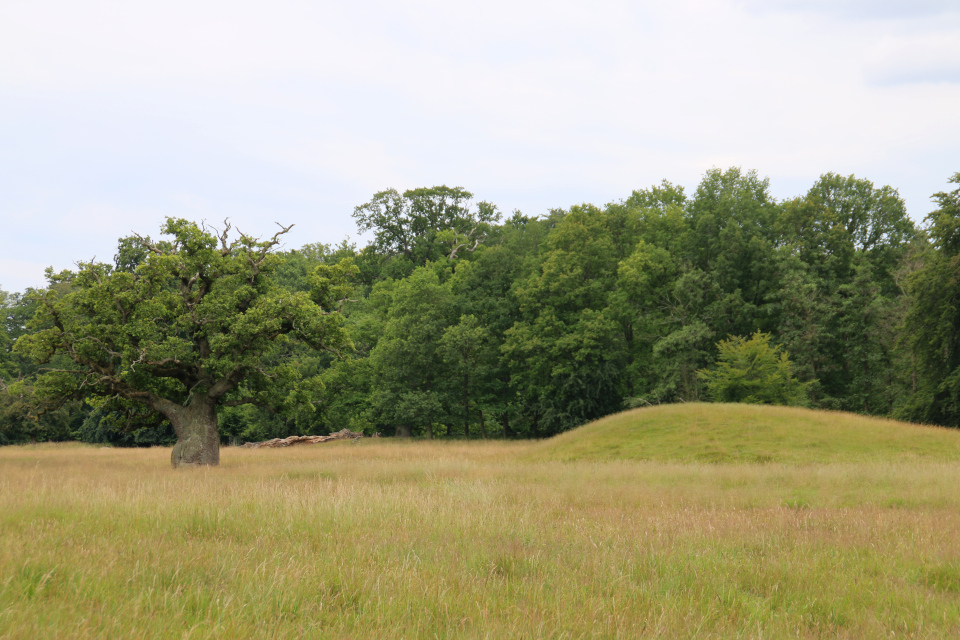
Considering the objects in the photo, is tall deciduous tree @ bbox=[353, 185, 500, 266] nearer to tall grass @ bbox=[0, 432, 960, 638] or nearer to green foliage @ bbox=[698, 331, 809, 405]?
green foliage @ bbox=[698, 331, 809, 405]

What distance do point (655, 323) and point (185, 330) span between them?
105 feet

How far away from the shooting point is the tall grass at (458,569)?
13.4ft

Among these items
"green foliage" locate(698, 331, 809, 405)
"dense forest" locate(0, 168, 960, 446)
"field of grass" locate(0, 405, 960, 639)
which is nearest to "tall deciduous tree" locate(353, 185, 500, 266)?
"dense forest" locate(0, 168, 960, 446)

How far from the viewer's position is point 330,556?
5727mm

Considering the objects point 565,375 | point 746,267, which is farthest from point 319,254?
point 746,267

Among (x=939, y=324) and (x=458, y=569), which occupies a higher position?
(x=939, y=324)

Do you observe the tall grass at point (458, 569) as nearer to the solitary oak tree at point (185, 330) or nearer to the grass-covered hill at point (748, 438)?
the solitary oak tree at point (185, 330)

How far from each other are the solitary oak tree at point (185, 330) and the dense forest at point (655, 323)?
48.5 feet

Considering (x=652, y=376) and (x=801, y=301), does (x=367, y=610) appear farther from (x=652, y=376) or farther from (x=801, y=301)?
(x=801, y=301)

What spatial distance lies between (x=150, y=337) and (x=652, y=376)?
33286 mm

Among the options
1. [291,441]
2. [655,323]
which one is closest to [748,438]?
[655,323]

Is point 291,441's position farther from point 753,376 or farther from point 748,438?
point 753,376

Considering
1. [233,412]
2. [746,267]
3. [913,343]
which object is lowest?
[233,412]

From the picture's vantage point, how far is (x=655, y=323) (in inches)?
1708
